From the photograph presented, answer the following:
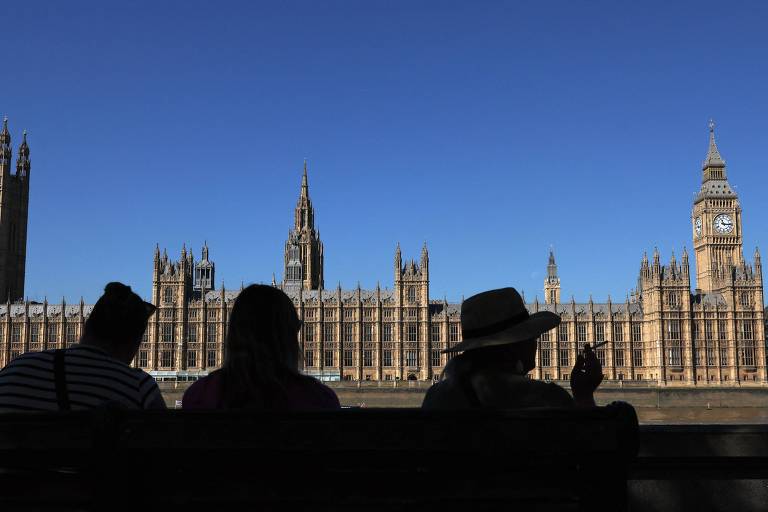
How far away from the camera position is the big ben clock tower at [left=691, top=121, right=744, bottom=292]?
88625 mm

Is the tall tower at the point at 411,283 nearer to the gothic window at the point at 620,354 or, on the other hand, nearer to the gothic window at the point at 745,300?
the gothic window at the point at 620,354

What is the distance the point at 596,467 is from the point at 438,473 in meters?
0.59

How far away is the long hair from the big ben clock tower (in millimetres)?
89518

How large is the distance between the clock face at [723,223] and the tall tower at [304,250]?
145ft

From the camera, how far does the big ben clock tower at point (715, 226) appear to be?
8862cm

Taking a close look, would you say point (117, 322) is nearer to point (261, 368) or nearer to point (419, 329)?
point (261, 368)

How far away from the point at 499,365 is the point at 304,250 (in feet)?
283

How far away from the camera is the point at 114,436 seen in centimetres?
304

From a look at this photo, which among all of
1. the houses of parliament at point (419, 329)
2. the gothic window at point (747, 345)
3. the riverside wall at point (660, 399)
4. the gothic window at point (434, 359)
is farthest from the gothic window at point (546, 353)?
the gothic window at point (747, 345)

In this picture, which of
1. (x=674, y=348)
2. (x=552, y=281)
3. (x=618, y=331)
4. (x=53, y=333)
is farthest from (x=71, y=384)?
(x=552, y=281)

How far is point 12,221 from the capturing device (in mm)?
89125

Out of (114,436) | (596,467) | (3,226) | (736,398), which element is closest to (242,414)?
(114,436)

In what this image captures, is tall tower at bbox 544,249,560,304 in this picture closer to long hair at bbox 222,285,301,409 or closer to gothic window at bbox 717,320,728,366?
gothic window at bbox 717,320,728,366

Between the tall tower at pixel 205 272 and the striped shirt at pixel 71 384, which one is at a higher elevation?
the tall tower at pixel 205 272
